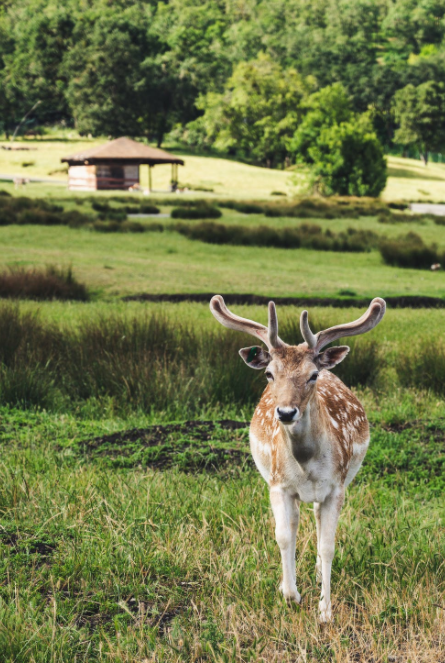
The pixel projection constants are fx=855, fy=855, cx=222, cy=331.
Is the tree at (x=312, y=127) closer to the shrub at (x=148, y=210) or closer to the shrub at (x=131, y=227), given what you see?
the shrub at (x=148, y=210)

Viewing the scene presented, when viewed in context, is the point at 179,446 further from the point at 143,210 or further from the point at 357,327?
the point at 143,210

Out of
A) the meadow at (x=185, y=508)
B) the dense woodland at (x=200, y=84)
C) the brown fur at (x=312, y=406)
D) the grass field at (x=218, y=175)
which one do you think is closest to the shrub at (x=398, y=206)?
the grass field at (x=218, y=175)

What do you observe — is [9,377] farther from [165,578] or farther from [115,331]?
[165,578]

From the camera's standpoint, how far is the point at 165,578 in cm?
448

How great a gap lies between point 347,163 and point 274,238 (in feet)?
123

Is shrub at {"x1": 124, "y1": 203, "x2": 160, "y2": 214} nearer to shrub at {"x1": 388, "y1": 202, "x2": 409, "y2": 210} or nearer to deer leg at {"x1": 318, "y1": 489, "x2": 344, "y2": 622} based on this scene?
shrub at {"x1": 388, "y1": 202, "x2": 409, "y2": 210}

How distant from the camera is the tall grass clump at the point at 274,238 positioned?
26812 millimetres

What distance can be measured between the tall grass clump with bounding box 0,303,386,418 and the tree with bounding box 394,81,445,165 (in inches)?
3711

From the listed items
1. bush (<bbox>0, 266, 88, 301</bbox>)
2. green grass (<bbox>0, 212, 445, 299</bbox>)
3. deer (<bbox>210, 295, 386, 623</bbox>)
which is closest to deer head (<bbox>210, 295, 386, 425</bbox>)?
deer (<bbox>210, 295, 386, 623</bbox>)

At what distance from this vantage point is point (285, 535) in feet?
11.6

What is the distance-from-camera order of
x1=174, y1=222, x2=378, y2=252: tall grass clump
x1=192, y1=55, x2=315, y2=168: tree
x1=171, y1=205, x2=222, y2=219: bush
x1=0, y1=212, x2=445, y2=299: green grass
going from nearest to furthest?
x1=0, y1=212, x2=445, y2=299: green grass
x1=174, y1=222, x2=378, y2=252: tall grass clump
x1=171, y1=205, x2=222, y2=219: bush
x1=192, y1=55, x2=315, y2=168: tree

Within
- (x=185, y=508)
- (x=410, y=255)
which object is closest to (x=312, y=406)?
(x=185, y=508)

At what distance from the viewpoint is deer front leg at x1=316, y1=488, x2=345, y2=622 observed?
3652 millimetres

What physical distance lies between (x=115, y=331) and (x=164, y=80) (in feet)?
297
